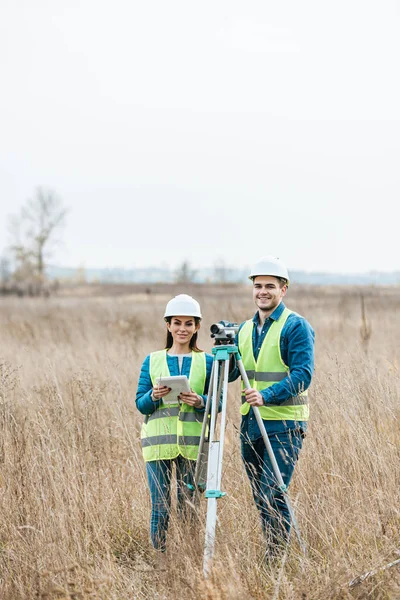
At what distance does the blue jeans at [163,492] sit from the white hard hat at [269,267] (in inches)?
42.0

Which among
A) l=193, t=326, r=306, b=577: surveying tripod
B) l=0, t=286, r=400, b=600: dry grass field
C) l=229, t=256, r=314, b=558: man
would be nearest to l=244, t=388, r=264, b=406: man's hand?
l=193, t=326, r=306, b=577: surveying tripod

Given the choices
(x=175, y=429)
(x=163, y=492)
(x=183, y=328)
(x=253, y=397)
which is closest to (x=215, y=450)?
(x=253, y=397)

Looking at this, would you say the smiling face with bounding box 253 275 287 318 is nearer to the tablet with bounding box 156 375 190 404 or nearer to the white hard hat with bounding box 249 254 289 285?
the white hard hat with bounding box 249 254 289 285

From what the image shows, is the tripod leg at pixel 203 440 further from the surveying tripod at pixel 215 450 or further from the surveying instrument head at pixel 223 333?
the surveying instrument head at pixel 223 333

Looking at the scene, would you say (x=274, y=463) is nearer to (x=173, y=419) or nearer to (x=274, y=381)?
(x=274, y=381)

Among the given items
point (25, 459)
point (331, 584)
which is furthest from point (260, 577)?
point (25, 459)

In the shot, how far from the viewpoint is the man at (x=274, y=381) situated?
139 inches

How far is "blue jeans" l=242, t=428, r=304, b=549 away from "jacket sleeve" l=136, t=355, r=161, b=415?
556 mm

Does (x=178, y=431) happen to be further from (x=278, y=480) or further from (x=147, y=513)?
(x=147, y=513)

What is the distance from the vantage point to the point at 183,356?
363 centimetres

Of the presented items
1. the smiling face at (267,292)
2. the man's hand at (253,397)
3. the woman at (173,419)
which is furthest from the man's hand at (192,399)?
the smiling face at (267,292)

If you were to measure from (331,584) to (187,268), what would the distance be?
6496cm

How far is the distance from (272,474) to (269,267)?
1.09 metres

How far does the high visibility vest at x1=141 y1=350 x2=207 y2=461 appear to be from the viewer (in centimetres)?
352
